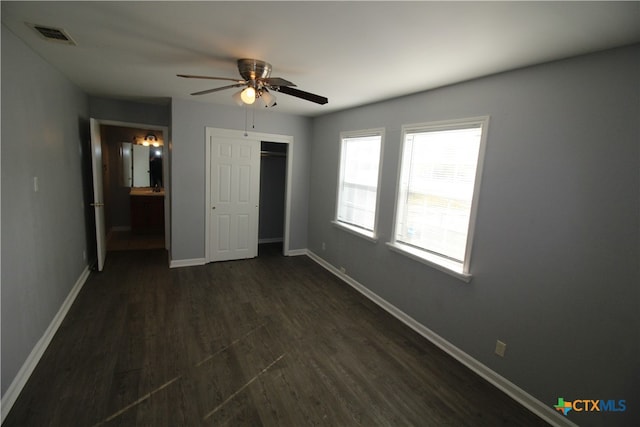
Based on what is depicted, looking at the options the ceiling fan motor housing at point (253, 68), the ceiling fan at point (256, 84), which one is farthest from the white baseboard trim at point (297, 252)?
the ceiling fan motor housing at point (253, 68)

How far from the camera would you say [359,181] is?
416cm

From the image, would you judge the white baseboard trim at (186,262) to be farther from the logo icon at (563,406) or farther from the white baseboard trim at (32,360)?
the logo icon at (563,406)

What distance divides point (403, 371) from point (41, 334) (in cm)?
301

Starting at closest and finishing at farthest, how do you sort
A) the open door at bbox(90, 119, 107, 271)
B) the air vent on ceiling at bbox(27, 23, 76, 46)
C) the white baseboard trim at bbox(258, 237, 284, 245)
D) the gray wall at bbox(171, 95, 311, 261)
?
the air vent on ceiling at bbox(27, 23, 76, 46), the open door at bbox(90, 119, 107, 271), the gray wall at bbox(171, 95, 311, 261), the white baseboard trim at bbox(258, 237, 284, 245)

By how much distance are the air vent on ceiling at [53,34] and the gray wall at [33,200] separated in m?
0.18

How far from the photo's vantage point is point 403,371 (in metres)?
2.50

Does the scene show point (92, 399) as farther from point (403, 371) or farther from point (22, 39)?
point (22, 39)

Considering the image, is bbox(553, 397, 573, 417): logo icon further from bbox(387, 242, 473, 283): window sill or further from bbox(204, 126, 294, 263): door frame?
bbox(204, 126, 294, 263): door frame

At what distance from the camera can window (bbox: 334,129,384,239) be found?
386 cm

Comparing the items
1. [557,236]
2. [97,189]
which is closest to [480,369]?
[557,236]

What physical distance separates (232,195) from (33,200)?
105 inches

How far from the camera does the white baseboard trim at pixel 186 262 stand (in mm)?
4547

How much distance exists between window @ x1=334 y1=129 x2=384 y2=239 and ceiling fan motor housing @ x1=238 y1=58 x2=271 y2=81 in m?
1.69

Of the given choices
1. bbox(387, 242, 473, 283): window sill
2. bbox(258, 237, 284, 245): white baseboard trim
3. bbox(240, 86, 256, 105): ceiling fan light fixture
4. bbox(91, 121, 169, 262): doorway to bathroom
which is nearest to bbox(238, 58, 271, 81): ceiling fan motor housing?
bbox(240, 86, 256, 105): ceiling fan light fixture
